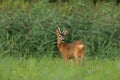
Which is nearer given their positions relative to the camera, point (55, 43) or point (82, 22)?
point (55, 43)

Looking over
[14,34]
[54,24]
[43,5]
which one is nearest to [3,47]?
[14,34]

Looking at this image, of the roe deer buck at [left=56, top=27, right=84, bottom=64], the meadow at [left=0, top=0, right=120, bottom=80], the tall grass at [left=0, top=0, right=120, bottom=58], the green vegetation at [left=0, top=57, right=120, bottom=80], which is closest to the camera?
the green vegetation at [left=0, top=57, right=120, bottom=80]

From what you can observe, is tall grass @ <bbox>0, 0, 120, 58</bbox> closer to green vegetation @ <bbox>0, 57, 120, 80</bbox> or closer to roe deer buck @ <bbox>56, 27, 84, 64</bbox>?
roe deer buck @ <bbox>56, 27, 84, 64</bbox>

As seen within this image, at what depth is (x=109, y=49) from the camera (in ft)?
41.3

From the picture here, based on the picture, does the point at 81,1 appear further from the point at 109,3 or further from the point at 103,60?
the point at 103,60

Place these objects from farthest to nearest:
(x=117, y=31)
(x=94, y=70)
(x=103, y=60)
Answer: (x=117, y=31) → (x=103, y=60) → (x=94, y=70)

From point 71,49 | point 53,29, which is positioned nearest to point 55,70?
A: point 71,49

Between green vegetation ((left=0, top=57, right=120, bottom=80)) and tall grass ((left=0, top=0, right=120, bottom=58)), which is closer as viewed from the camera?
green vegetation ((left=0, top=57, right=120, bottom=80))

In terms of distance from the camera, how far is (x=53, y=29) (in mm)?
13133

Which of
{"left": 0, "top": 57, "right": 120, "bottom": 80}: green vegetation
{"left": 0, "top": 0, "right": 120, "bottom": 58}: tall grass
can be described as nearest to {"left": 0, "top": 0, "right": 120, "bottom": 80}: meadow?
{"left": 0, "top": 0, "right": 120, "bottom": 58}: tall grass

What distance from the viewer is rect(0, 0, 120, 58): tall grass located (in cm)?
1251

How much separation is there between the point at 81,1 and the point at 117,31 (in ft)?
6.71

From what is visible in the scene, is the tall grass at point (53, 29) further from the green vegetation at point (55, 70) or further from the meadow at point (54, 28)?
the green vegetation at point (55, 70)

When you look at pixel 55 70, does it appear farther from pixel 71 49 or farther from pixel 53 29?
pixel 53 29
